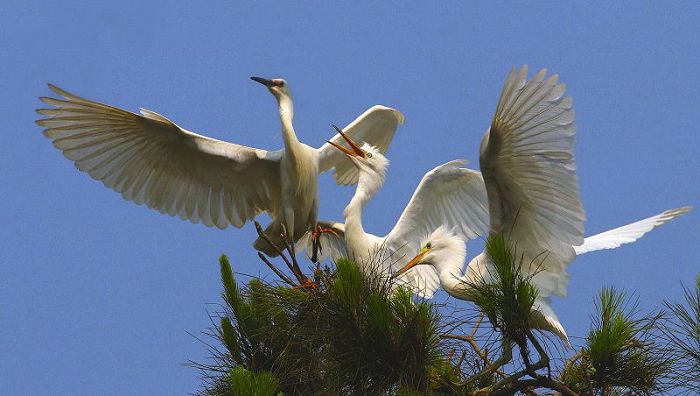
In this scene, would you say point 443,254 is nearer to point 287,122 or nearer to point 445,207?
point 445,207

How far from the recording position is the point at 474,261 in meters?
5.77

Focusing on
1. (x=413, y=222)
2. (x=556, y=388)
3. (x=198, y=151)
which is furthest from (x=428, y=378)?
(x=198, y=151)

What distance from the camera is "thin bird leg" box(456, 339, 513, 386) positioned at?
4.57 m

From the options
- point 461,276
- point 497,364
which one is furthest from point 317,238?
point 497,364

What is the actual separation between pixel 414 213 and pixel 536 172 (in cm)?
208

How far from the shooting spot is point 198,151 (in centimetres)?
771

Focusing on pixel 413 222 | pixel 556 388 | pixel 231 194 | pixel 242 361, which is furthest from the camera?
pixel 231 194

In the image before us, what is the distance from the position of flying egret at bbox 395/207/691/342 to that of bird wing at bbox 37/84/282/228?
1.82 meters

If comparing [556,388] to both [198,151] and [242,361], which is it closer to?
[242,361]

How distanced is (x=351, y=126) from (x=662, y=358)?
4.13 meters

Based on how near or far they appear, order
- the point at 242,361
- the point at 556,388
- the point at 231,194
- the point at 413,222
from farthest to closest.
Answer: the point at 231,194 → the point at 413,222 → the point at 242,361 → the point at 556,388

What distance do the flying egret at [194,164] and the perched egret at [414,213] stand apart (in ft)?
1.08

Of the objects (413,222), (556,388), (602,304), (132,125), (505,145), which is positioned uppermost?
(132,125)

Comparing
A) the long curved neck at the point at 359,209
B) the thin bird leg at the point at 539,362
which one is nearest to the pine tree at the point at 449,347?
the thin bird leg at the point at 539,362
